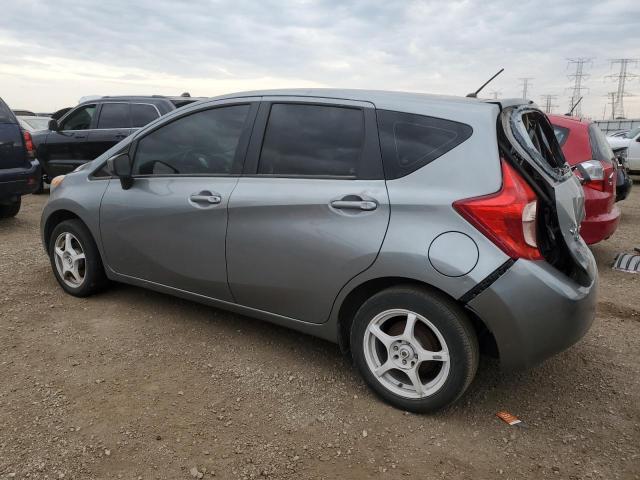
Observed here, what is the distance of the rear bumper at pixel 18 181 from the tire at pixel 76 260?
2.71 meters

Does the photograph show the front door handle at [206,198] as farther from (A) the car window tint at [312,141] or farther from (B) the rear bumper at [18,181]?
(B) the rear bumper at [18,181]

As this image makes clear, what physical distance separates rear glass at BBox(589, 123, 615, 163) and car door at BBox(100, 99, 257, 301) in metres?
3.72

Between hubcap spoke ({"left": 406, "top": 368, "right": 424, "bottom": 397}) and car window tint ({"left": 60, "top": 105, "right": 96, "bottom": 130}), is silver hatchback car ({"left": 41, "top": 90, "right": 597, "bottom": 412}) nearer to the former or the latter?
hubcap spoke ({"left": 406, "top": 368, "right": 424, "bottom": 397})

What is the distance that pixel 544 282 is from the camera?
2438 mm

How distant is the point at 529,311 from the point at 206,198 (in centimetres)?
194

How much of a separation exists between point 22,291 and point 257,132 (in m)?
2.57

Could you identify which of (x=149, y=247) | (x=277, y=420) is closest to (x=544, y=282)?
(x=277, y=420)

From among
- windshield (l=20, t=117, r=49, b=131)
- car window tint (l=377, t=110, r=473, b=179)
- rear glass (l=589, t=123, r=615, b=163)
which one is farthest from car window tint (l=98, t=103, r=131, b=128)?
car window tint (l=377, t=110, r=473, b=179)

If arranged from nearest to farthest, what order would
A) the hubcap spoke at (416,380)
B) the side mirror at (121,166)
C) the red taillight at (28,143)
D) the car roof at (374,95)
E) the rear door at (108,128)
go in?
the hubcap spoke at (416,380) < the car roof at (374,95) < the side mirror at (121,166) < the red taillight at (28,143) < the rear door at (108,128)

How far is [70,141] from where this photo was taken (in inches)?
367

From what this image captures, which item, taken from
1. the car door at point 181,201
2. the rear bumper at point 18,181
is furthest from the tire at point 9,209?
the car door at point 181,201

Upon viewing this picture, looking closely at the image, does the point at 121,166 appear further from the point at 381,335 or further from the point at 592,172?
the point at 592,172

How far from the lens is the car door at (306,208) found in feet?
9.04

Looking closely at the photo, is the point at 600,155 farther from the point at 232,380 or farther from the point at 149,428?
the point at 149,428
